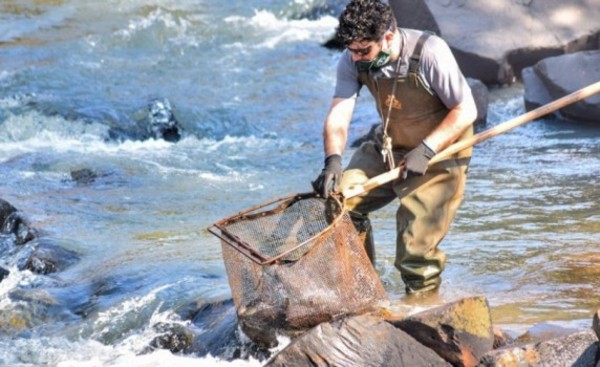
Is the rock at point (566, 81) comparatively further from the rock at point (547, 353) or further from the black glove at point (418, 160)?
the rock at point (547, 353)

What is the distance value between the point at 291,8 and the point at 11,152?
24.0ft

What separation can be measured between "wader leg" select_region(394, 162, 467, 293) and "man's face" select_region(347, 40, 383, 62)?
0.67 meters

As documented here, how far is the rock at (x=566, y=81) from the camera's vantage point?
11.5 m

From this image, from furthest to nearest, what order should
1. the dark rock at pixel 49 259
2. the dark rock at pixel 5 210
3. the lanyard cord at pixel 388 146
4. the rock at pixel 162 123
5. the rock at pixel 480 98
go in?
the rock at pixel 162 123, the rock at pixel 480 98, the dark rock at pixel 5 210, the dark rock at pixel 49 259, the lanyard cord at pixel 388 146

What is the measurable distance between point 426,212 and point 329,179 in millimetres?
642

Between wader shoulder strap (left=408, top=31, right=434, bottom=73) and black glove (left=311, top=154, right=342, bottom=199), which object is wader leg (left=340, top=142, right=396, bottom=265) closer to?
black glove (left=311, top=154, right=342, bottom=199)

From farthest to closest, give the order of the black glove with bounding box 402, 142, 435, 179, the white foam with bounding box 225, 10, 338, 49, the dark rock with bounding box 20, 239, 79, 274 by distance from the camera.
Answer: the white foam with bounding box 225, 10, 338, 49, the dark rock with bounding box 20, 239, 79, 274, the black glove with bounding box 402, 142, 435, 179

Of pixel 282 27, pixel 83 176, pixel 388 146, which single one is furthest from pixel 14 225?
pixel 282 27

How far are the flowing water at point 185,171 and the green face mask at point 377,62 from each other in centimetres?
127

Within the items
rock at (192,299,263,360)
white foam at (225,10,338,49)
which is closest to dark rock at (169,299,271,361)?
rock at (192,299,263,360)

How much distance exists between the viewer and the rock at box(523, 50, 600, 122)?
11.5m

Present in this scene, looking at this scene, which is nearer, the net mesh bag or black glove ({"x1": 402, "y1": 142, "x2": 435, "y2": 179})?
the net mesh bag

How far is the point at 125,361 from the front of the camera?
586 centimetres

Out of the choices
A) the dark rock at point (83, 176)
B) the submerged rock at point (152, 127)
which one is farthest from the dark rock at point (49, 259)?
the submerged rock at point (152, 127)
